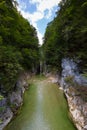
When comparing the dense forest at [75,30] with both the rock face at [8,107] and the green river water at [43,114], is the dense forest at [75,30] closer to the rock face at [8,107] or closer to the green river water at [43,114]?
the green river water at [43,114]

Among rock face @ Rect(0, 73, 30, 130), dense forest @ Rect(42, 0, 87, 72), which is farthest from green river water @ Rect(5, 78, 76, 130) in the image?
dense forest @ Rect(42, 0, 87, 72)

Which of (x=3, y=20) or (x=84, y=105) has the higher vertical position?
(x=3, y=20)

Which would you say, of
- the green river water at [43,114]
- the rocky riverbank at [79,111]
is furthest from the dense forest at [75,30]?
the green river water at [43,114]

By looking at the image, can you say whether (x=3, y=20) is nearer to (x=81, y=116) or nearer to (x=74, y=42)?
(x=74, y=42)

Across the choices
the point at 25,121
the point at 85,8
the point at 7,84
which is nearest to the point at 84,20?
the point at 85,8

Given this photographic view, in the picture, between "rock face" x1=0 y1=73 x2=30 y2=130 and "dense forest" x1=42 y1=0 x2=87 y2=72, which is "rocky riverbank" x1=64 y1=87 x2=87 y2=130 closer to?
"dense forest" x1=42 y1=0 x2=87 y2=72

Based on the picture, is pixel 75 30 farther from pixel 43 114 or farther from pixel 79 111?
pixel 43 114

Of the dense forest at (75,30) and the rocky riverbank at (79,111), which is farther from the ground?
the dense forest at (75,30)

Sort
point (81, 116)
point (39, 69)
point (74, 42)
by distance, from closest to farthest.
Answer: point (81, 116) < point (74, 42) < point (39, 69)
